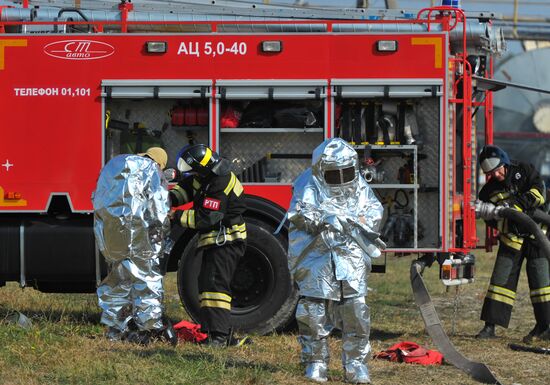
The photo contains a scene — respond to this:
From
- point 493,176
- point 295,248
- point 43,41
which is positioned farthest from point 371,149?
point 43,41

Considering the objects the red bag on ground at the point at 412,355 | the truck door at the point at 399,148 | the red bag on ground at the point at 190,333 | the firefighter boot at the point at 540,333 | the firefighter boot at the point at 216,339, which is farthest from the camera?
the firefighter boot at the point at 540,333

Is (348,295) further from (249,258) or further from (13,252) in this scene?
(13,252)

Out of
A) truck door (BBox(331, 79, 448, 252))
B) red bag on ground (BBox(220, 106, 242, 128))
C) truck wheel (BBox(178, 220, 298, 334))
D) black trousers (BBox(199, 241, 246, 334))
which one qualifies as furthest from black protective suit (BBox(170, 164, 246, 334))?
truck door (BBox(331, 79, 448, 252))

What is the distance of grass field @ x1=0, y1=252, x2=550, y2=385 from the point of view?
703 centimetres

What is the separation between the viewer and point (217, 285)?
836 centimetres

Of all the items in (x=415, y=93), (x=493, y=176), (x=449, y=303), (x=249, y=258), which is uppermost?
(x=415, y=93)

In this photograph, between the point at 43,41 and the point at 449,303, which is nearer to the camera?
the point at 43,41

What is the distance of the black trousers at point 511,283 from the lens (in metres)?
9.56

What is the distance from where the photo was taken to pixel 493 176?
31.7 ft

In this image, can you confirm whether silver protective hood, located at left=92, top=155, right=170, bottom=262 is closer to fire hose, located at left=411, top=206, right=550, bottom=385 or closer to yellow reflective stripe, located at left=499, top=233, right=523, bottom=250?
fire hose, located at left=411, top=206, right=550, bottom=385

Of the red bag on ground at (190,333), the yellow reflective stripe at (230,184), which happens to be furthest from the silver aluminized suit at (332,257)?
the red bag on ground at (190,333)

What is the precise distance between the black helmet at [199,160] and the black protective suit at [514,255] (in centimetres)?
290

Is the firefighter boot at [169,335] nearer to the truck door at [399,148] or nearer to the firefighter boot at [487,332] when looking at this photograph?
the truck door at [399,148]

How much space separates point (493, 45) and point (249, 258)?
2.95m
